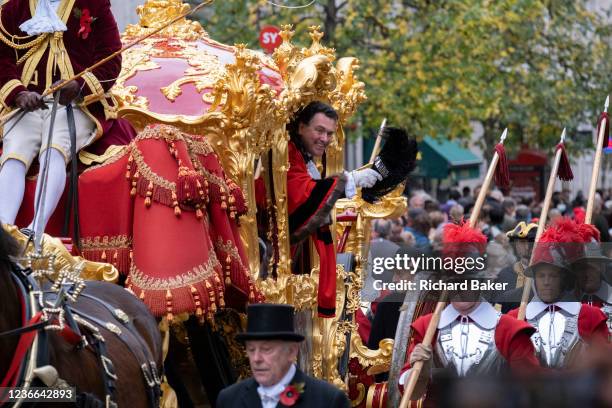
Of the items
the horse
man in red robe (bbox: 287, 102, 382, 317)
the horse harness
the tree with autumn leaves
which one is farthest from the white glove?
the tree with autumn leaves

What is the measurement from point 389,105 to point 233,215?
13876 mm

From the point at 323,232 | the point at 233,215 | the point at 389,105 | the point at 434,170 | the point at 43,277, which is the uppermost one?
the point at 43,277

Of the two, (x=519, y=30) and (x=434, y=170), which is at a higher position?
(x=519, y=30)

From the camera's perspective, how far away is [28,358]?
17.7 ft

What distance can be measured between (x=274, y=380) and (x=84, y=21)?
3.29 meters

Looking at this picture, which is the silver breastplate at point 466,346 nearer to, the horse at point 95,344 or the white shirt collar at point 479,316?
the white shirt collar at point 479,316

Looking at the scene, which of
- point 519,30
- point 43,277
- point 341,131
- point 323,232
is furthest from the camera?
point 519,30

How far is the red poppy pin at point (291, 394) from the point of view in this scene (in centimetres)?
512

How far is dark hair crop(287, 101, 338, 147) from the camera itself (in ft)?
29.7

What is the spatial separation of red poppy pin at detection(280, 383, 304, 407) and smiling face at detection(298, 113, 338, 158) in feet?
13.1

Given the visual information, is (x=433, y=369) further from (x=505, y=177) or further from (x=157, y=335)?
(x=505, y=177)

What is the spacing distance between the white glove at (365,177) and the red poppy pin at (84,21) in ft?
7.20

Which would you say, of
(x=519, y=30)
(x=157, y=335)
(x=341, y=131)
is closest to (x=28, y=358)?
(x=157, y=335)

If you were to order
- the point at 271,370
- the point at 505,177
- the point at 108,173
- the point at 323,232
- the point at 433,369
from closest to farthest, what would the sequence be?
1. the point at 271,370
2. the point at 433,369
3. the point at 108,173
4. the point at 505,177
5. the point at 323,232
